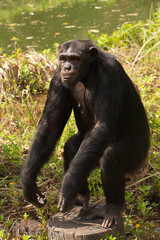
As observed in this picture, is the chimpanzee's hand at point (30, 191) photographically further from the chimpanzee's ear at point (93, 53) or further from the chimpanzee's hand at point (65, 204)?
the chimpanzee's ear at point (93, 53)

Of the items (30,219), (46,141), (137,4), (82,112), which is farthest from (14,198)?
(137,4)

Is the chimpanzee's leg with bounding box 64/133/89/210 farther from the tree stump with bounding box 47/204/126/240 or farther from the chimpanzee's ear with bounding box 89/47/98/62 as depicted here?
the chimpanzee's ear with bounding box 89/47/98/62

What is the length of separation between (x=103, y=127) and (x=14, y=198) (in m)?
2.06

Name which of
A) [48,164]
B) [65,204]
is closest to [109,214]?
[65,204]

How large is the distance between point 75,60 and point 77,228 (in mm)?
1819

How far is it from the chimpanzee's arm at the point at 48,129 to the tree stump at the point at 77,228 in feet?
1.38

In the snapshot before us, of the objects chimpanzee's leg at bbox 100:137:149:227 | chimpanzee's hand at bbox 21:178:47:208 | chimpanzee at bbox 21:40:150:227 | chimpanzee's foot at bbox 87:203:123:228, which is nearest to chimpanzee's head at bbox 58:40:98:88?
chimpanzee at bbox 21:40:150:227

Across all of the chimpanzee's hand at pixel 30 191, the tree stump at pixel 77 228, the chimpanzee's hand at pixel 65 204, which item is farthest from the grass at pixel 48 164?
the chimpanzee's hand at pixel 65 204

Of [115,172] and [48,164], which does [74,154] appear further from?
[48,164]

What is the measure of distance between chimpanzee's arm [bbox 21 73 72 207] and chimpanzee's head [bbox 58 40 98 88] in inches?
11.5

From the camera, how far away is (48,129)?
516cm

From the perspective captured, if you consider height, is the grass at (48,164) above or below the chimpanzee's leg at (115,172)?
below

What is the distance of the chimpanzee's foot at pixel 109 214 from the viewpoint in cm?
459

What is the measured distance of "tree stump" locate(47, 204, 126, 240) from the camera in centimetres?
438
